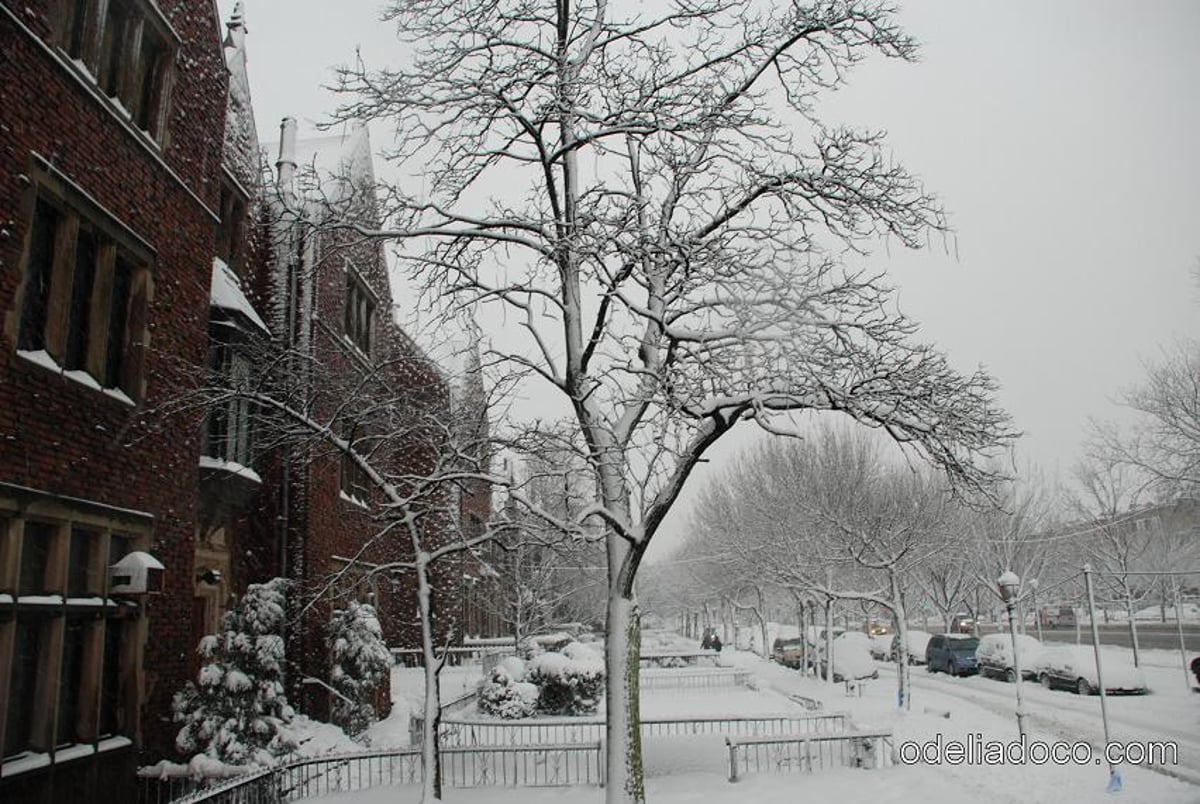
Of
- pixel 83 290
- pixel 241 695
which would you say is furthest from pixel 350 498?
pixel 83 290

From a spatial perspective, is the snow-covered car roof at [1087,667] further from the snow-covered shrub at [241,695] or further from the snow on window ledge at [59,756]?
the snow on window ledge at [59,756]

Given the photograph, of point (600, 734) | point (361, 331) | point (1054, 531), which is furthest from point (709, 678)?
point (1054, 531)

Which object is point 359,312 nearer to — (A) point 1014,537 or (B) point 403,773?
(B) point 403,773

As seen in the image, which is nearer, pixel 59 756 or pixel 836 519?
pixel 59 756

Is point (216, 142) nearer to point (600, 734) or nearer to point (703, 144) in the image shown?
point (703, 144)

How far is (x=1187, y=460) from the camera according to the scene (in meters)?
22.3

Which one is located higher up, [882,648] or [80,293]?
[80,293]

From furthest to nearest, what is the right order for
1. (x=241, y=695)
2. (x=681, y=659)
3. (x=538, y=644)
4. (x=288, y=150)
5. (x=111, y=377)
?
(x=681, y=659) → (x=538, y=644) → (x=288, y=150) → (x=241, y=695) → (x=111, y=377)

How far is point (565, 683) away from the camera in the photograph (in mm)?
20953

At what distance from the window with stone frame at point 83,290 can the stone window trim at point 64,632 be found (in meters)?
1.52

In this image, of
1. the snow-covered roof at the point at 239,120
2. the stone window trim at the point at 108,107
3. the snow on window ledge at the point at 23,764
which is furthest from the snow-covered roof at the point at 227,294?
the snow on window ledge at the point at 23,764

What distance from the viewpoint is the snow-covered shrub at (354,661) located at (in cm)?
1638

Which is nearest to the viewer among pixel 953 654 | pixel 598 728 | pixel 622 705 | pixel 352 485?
pixel 622 705

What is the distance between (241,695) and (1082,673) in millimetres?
24181
